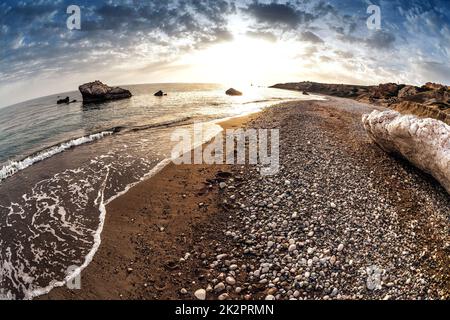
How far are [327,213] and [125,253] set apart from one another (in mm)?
7775

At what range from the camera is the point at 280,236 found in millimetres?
9062

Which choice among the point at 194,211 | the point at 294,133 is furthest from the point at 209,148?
the point at 194,211

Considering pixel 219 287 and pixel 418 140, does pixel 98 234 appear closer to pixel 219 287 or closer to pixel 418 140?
pixel 219 287

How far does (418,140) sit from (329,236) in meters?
7.44

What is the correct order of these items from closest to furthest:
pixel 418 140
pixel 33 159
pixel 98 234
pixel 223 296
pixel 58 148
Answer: pixel 223 296
pixel 98 234
pixel 418 140
pixel 33 159
pixel 58 148

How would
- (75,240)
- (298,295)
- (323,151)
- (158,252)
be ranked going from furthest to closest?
(323,151)
(75,240)
(158,252)
(298,295)

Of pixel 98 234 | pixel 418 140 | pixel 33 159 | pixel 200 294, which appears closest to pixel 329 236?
pixel 200 294

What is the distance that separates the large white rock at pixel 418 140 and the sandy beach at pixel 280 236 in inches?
37.1

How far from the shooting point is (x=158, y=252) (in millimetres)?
8852

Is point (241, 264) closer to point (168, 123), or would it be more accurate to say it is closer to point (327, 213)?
point (327, 213)

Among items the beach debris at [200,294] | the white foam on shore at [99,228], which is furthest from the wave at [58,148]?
the beach debris at [200,294]

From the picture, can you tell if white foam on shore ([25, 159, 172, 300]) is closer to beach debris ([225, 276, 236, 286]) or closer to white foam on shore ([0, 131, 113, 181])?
beach debris ([225, 276, 236, 286])

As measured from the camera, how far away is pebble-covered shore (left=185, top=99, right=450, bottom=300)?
24.2 ft

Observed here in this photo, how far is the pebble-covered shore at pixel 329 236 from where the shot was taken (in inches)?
291
